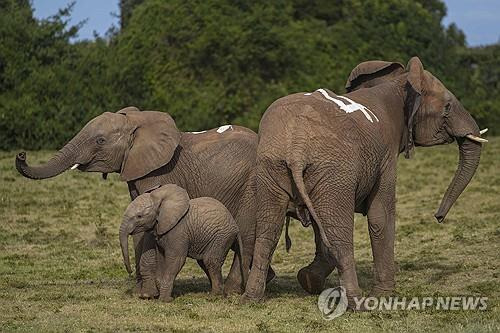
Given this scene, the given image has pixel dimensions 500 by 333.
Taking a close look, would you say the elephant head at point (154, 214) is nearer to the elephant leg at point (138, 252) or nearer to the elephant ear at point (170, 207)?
the elephant ear at point (170, 207)

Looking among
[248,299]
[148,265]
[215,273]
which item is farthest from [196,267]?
[248,299]

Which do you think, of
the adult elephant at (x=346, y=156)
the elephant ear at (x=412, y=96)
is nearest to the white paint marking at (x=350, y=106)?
the adult elephant at (x=346, y=156)

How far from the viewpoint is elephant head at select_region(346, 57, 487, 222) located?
1138 cm

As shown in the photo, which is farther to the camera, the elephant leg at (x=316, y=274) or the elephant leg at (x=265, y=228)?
the elephant leg at (x=316, y=274)

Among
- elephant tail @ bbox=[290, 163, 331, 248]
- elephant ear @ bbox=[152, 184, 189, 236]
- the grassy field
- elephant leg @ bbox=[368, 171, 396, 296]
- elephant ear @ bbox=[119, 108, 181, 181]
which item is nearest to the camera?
the grassy field

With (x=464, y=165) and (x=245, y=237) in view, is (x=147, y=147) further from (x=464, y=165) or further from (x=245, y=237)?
(x=464, y=165)

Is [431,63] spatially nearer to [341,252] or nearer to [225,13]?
[225,13]

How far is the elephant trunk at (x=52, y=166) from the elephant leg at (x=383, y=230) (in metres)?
3.21

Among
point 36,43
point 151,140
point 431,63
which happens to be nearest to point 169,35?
point 36,43

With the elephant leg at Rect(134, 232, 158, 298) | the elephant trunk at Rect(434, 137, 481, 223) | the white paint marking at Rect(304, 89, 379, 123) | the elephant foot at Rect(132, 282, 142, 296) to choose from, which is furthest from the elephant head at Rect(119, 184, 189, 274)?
the elephant trunk at Rect(434, 137, 481, 223)

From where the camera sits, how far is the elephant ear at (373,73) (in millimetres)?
11977

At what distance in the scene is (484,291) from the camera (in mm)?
11617

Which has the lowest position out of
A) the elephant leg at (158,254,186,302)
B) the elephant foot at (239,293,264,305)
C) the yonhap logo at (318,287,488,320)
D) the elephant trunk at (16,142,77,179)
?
the yonhap logo at (318,287,488,320)

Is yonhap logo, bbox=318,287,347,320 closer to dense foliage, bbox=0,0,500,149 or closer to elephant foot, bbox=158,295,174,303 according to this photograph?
elephant foot, bbox=158,295,174,303
